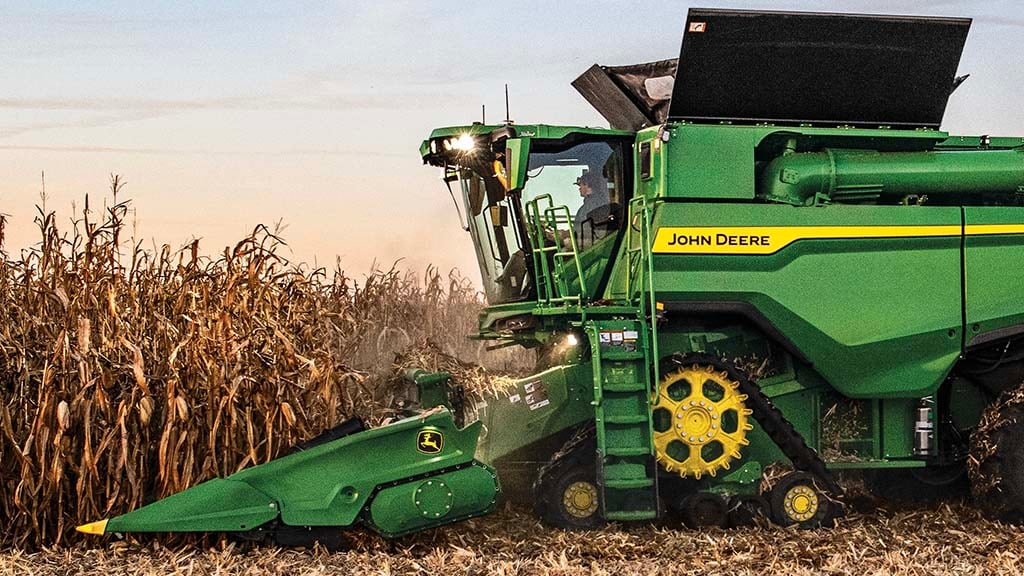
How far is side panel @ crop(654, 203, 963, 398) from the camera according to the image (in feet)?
24.4

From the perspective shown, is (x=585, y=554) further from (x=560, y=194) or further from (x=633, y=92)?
(x=633, y=92)

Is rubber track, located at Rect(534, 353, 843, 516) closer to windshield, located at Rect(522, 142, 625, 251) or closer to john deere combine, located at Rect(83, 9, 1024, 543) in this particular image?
john deere combine, located at Rect(83, 9, 1024, 543)

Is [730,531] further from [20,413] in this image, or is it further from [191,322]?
[20,413]

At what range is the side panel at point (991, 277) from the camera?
7.80 meters

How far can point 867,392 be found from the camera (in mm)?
7672

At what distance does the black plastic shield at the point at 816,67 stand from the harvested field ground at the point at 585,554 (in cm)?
260

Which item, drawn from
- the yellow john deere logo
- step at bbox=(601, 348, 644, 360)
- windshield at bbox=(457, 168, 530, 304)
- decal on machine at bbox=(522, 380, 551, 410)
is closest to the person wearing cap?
windshield at bbox=(457, 168, 530, 304)

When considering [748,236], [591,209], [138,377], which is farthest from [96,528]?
[748,236]

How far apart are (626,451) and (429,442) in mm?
1192

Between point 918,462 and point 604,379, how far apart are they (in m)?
2.15

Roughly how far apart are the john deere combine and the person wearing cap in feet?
0.05

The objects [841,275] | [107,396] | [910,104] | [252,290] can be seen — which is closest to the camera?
[107,396]

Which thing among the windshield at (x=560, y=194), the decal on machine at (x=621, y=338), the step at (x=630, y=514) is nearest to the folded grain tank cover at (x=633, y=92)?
the windshield at (x=560, y=194)

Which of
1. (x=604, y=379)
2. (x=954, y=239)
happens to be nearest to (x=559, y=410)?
(x=604, y=379)
